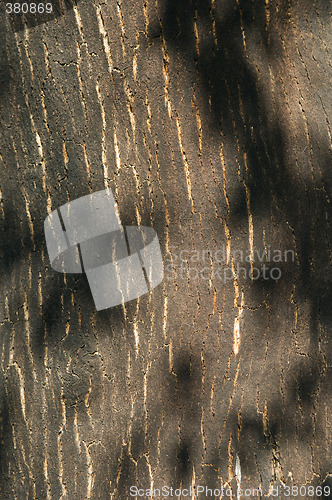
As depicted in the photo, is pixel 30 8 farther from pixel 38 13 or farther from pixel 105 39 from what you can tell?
pixel 105 39

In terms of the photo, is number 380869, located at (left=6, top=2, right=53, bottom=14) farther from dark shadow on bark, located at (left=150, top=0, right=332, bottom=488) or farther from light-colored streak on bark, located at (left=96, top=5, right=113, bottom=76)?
dark shadow on bark, located at (left=150, top=0, right=332, bottom=488)


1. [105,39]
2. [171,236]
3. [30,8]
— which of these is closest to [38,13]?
[30,8]

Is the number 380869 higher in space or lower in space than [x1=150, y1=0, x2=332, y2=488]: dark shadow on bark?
higher

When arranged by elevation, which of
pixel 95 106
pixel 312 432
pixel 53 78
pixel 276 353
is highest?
pixel 53 78

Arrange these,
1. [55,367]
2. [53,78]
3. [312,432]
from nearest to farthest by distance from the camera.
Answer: [53,78] < [55,367] < [312,432]

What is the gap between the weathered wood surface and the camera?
1356mm

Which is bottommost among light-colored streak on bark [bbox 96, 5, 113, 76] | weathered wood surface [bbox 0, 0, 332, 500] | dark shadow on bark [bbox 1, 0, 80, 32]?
weathered wood surface [bbox 0, 0, 332, 500]

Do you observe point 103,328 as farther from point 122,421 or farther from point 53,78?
point 53,78

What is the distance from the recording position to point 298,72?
4.66 ft

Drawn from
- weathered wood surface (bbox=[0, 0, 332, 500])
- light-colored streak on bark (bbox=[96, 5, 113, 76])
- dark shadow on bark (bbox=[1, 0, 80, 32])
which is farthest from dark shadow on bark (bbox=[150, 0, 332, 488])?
dark shadow on bark (bbox=[1, 0, 80, 32])

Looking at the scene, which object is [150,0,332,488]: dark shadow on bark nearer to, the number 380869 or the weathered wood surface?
the weathered wood surface

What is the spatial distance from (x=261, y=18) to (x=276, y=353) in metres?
1.21

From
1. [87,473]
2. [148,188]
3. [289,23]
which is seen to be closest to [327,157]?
[289,23]

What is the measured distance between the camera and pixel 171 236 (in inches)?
56.4
